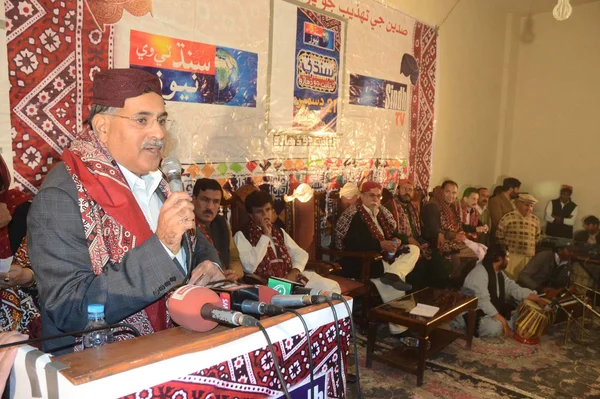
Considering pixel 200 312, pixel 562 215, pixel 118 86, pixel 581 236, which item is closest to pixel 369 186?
pixel 118 86

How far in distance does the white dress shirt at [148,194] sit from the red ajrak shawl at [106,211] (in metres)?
0.06

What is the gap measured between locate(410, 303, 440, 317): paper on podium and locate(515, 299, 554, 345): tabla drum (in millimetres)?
1113

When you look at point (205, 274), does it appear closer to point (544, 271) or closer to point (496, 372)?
point (496, 372)

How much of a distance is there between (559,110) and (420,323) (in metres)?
5.96

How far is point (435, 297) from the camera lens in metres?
3.82

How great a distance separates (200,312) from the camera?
38.6 inches

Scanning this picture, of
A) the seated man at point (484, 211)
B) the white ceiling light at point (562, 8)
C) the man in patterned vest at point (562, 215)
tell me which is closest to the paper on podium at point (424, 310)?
the white ceiling light at point (562, 8)

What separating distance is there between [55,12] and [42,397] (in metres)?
2.42

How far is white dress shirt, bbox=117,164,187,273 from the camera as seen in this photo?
1506 millimetres

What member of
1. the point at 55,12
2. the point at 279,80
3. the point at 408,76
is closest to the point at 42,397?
the point at 55,12

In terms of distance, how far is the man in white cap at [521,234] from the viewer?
18.7 feet

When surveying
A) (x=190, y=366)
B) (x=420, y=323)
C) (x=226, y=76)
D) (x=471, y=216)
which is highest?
(x=226, y=76)

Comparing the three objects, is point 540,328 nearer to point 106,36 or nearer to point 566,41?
point 106,36

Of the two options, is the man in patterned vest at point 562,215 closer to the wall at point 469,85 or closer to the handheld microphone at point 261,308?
the wall at point 469,85
